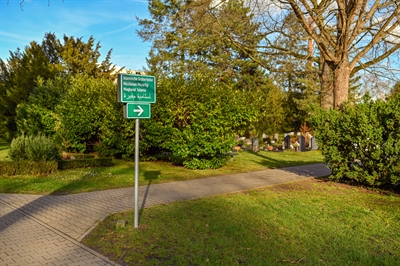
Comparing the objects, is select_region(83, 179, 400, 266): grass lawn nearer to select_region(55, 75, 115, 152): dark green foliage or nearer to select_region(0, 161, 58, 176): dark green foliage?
select_region(0, 161, 58, 176): dark green foliage

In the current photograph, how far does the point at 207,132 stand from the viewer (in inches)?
492

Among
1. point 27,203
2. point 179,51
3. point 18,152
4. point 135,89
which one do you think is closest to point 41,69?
point 179,51

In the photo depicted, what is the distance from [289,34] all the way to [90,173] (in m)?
9.46

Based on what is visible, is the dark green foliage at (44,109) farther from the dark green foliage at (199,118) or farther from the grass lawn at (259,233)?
the grass lawn at (259,233)

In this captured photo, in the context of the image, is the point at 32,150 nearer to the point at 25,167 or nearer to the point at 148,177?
the point at 25,167

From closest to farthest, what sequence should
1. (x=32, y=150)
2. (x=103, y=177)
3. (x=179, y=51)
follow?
(x=103, y=177)
(x=32, y=150)
(x=179, y=51)

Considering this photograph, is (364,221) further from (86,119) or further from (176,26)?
(176,26)

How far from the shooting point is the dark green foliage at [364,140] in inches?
325

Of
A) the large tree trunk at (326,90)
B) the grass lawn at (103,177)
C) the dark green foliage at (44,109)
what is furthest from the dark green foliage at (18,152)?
the large tree trunk at (326,90)

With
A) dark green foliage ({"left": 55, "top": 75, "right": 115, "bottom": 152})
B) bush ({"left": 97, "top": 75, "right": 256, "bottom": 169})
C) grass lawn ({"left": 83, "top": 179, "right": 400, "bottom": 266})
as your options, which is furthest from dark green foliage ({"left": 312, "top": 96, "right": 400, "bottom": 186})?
dark green foliage ({"left": 55, "top": 75, "right": 115, "bottom": 152})

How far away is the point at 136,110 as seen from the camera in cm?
569

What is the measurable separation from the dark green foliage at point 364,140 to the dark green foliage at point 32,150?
9.18 metres

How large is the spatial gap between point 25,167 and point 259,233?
29.2 ft

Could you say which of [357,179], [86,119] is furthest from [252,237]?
[86,119]
